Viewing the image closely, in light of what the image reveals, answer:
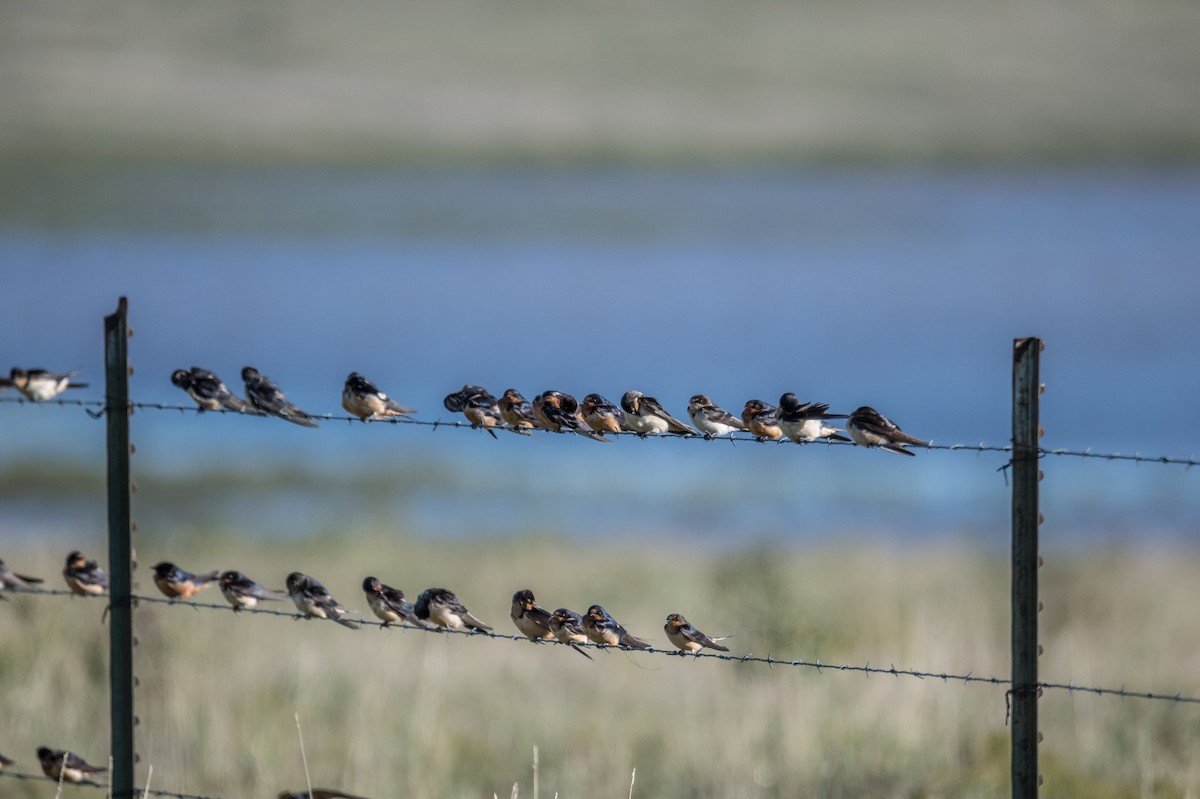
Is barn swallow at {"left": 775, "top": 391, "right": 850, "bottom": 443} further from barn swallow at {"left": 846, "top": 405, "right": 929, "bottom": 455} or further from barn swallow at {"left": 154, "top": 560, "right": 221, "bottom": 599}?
barn swallow at {"left": 154, "top": 560, "right": 221, "bottom": 599}

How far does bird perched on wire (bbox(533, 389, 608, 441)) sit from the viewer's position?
891cm

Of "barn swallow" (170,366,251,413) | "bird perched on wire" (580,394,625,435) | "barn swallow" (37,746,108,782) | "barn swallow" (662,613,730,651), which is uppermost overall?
"barn swallow" (170,366,251,413)

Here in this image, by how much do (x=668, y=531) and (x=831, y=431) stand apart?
25132mm

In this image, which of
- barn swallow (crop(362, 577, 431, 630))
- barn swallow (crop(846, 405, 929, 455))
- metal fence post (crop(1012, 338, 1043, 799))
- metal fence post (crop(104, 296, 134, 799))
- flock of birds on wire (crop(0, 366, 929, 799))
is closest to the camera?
metal fence post (crop(1012, 338, 1043, 799))

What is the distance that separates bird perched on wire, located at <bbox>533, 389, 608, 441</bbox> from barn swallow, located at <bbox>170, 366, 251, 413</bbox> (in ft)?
7.20

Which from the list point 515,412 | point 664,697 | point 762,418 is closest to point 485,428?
point 515,412

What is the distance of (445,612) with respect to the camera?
8.77 m

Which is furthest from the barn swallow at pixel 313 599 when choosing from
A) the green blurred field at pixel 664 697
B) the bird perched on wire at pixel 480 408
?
the green blurred field at pixel 664 697

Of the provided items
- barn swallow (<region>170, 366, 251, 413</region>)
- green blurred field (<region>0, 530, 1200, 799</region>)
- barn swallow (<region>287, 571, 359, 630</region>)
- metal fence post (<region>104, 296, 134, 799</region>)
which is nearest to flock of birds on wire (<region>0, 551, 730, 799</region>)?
barn swallow (<region>287, 571, 359, 630</region>)

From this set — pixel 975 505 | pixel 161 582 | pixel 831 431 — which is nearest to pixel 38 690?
pixel 161 582

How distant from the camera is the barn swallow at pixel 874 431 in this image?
7941 mm

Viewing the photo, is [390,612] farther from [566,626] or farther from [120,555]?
[120,555]

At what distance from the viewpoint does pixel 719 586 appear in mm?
18422

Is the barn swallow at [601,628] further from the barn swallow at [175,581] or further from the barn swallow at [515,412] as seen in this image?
the barn swallow at [175,581]
